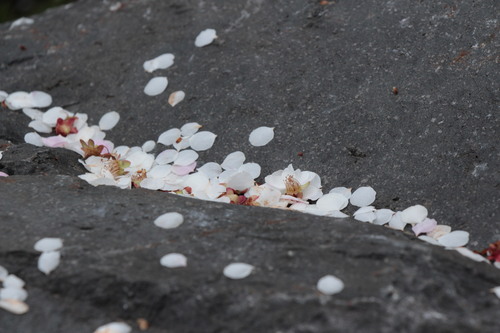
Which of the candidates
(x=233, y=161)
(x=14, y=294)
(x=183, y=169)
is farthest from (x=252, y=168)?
(x=14, y=294)

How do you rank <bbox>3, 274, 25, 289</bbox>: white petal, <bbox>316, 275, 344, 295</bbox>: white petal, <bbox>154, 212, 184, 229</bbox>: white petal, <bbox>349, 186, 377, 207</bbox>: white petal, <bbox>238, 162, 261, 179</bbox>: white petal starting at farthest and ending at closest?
<bbox>238, 162, 261, 179</bbox>: white petal, <bbox>349, 186, 377, 207</bbox>: white petal, <bbox>154, 212, 184, 229</bbox>: white petal, <bbox>3, 274, 25, 289</bbox>: white petal, <bbox>316, 275, 344, 295</bbox>: white petal

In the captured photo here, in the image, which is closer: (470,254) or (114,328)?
(114,328)

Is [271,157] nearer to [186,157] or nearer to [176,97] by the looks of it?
[186,157]

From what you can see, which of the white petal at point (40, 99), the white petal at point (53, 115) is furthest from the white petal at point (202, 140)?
the white petal at point (40, 99)

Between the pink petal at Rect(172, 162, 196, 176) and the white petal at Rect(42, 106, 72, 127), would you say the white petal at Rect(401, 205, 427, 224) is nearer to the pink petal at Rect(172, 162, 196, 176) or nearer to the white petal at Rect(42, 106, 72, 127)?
the pink petal at Rect(172, 162, 196, 176)

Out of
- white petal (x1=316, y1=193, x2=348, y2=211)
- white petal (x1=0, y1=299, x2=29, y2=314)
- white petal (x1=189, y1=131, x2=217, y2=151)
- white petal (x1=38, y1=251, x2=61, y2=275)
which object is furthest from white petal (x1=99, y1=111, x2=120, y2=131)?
white petal (x1=0, y1=299, x2=29, y2=314)

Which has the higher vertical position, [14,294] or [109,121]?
[109,121]

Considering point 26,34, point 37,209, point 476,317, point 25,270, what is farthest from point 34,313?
point 26,34

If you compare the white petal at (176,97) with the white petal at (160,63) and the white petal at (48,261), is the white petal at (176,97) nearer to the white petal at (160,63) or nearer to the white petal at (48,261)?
the white petal at (160,63)
